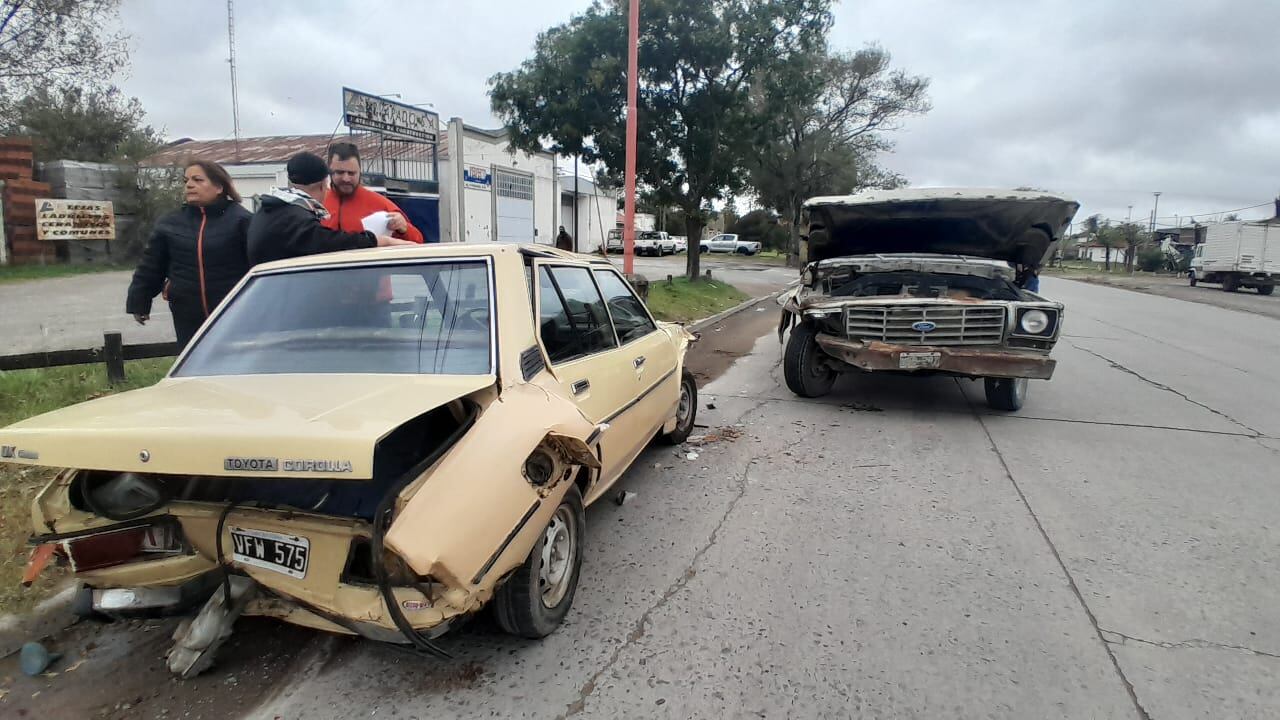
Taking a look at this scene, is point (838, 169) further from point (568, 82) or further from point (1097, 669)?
point (1097, 669)

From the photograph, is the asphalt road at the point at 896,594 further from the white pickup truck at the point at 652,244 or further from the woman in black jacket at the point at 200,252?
the white pickup truck at the point at 652,244

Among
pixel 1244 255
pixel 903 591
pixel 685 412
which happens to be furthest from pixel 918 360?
pixel 1244 255

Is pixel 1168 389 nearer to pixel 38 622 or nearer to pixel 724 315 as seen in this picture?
pixel 724 315

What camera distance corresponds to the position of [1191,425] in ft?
20.5

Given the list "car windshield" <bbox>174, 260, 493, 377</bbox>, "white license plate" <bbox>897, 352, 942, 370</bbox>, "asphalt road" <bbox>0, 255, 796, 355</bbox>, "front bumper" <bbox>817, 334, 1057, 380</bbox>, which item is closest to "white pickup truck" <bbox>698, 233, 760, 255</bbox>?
"asphalt road" <bbox>0, 255, 796, 355</bbox>

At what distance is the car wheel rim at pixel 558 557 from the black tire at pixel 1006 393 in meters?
5.15

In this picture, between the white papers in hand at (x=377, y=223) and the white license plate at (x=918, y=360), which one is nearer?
the white papers in hand at (x=377, y=223)

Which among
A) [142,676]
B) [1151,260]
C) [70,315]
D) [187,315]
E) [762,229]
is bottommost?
[142,676]

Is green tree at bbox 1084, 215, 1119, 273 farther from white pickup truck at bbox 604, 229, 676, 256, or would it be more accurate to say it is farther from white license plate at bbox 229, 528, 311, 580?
white license plate at bbox 229, 528, 311, 580

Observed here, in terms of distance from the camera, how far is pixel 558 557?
9.52 ft

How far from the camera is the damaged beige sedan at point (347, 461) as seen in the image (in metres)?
2.03

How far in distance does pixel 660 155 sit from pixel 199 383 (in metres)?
14.7

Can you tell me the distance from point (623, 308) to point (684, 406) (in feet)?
4.65

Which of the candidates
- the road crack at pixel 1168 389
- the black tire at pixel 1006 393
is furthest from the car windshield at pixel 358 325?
the road crack at pixel 1168 389
